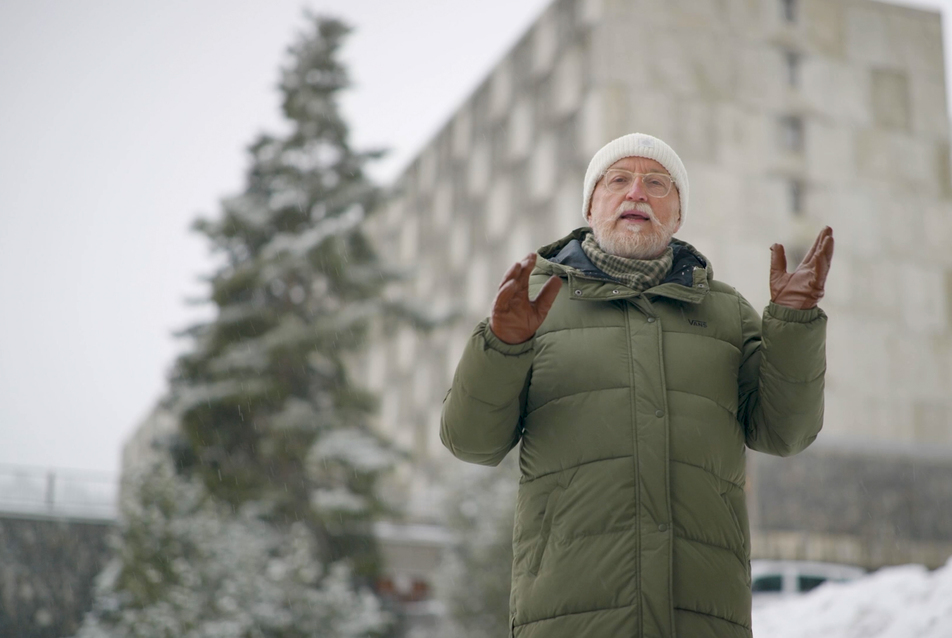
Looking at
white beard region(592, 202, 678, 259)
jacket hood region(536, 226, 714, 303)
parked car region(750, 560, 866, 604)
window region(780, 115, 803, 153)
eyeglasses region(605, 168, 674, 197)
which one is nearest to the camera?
jacket hood region(536, 226, 714, 303)

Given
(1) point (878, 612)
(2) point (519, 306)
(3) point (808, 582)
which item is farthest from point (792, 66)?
(2) point (519, 306)

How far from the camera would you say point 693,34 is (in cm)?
3338

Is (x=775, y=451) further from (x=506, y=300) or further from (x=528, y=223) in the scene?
(x=528, y=223)

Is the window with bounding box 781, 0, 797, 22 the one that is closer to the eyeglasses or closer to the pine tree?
the pine tree

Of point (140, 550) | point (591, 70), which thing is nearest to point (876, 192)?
point (591, 70)

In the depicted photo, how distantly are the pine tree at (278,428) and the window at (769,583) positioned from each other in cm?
675

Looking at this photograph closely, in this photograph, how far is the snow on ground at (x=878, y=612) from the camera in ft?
20.3

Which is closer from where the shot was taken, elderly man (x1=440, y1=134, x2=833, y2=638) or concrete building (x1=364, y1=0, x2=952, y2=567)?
elderly man (x1=440, y1=134, x2=833, y2=638)

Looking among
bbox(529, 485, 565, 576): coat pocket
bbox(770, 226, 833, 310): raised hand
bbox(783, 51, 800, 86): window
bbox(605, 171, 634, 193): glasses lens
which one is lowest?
bbox(529, 485, 565, 576): coat pocket

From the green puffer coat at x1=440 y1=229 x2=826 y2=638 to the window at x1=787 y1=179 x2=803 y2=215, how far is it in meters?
32.1

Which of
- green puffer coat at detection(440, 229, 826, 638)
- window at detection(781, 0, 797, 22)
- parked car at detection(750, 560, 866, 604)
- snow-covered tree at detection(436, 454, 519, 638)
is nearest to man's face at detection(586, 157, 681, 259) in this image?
green puffer coat at detection(440, 229, 826, 638)

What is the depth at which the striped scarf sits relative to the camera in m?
3.30

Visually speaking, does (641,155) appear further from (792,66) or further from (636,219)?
(792,66)

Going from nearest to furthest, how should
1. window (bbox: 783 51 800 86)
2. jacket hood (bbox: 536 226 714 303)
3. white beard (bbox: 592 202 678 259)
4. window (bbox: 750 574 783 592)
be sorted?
jacket hood (bbox: 536 226 714 303) → white beard (bbox: 592 202 678 259) → window (bbox: 750 574 783 592) → window (bbox: 783 51 800 86)
